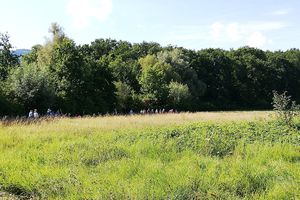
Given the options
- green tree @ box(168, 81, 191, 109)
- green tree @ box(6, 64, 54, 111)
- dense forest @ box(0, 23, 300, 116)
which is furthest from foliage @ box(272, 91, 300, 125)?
green tree @ box(168, 81, 191, 109)

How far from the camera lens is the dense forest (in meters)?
33.4

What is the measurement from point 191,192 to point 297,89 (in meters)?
101

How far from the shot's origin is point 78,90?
139 feet

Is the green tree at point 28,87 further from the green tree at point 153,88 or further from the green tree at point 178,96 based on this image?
the green tree at point 178,96

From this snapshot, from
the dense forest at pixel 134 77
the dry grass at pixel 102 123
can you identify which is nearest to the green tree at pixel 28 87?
the dense forest at pixel 134 77

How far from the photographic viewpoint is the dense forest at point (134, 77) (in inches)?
Answer: 1316

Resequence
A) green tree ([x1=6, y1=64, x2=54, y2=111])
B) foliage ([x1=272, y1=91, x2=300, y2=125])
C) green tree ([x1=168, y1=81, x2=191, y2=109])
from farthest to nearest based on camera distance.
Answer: green tree ([x1=168, y1=81, x2=191, y2=109]), green tree ([x1=6, y1=64, x2=54, y2=111]), foliage ([x1=272, y1=91, x2=300, y2=125])

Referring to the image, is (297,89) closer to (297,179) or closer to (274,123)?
(274,123)

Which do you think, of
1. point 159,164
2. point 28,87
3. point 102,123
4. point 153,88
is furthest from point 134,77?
point 159,164

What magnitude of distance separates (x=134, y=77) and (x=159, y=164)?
193 ft

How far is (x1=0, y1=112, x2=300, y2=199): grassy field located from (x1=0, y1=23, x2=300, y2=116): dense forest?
20.5m

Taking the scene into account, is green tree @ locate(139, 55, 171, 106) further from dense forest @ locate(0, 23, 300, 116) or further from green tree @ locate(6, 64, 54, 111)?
green tree @ locate(6, 64, 54, 111)

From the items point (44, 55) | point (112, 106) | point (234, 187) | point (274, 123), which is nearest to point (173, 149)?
point (234, 187)

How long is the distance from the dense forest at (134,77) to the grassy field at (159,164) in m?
20.5
